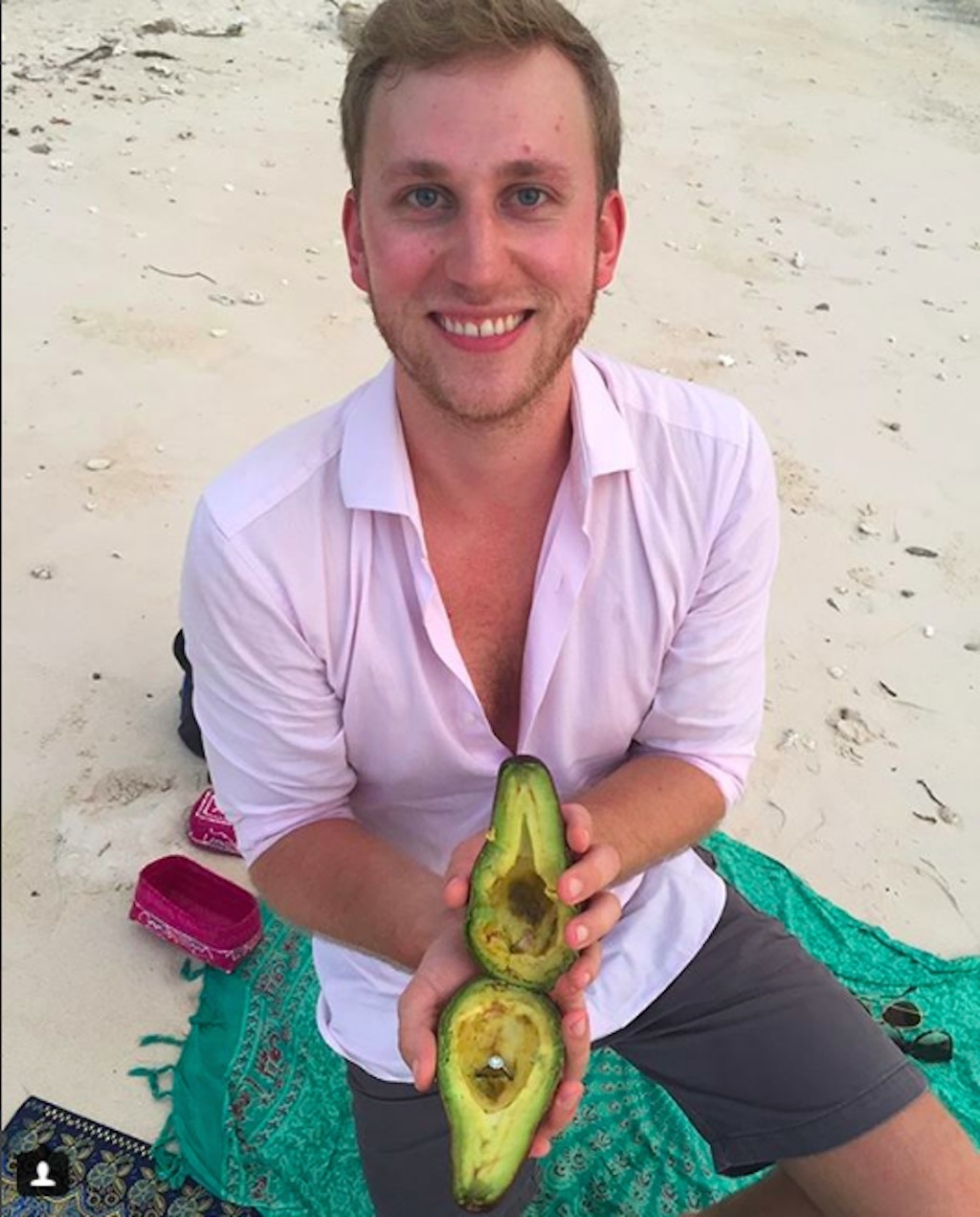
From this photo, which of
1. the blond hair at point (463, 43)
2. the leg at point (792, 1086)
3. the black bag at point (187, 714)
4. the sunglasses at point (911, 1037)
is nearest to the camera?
the blond hair at point (463, 43)

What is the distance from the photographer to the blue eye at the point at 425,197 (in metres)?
1.96

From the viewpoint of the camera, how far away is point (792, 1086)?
6.91 feet

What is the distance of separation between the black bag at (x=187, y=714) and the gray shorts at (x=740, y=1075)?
4.45ft

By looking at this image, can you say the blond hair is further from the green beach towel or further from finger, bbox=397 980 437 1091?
the green beach towel

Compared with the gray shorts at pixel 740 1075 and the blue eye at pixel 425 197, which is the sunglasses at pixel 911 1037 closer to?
the gray shorts at pixel 740 1075

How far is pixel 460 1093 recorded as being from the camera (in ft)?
5.47

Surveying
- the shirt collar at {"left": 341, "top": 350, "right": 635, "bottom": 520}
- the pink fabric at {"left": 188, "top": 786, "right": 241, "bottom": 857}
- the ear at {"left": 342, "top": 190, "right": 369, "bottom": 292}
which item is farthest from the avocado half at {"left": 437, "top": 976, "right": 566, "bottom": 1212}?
the pink fabric at {"left": 188, "top": 786, "right": 241, "bottom": 857}

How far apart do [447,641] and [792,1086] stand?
97 cm

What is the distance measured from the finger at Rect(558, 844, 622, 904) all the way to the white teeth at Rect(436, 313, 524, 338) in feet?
2.70

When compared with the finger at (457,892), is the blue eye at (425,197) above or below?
above

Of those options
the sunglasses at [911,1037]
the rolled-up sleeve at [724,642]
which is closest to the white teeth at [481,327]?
the rolled-up sleeve at [724,642]

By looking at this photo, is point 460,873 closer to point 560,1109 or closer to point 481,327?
point 560,1109

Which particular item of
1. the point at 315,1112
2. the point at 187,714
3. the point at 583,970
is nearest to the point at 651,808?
the point at 583,970

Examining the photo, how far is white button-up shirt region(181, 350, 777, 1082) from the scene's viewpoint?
196 cm
